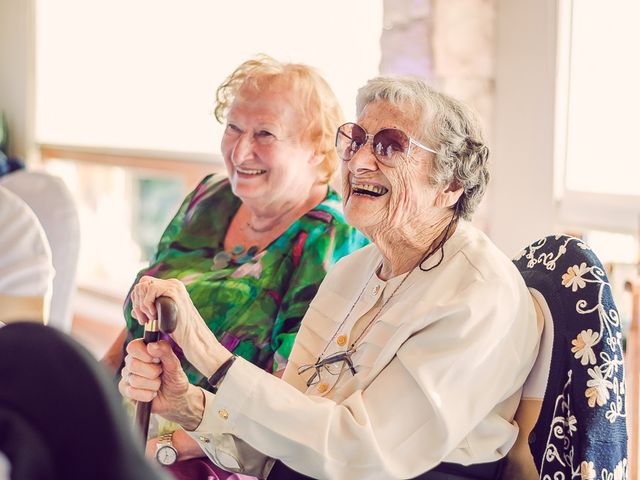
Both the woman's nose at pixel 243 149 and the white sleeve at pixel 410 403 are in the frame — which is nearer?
the white sleeve at pixel 410 403

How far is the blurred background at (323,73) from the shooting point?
276 centimetres

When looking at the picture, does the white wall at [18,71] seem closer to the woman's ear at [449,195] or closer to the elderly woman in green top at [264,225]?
the elderly woman in green top at [264,225]

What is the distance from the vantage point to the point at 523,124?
9.58ft

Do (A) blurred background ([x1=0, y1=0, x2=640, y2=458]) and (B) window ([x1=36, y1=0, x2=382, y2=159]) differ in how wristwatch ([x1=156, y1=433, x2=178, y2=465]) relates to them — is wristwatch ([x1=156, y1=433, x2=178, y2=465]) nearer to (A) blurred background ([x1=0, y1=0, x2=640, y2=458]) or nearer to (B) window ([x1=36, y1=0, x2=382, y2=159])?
(A) blurred background ([x1=0, y1=0, x2=640, y2=458])

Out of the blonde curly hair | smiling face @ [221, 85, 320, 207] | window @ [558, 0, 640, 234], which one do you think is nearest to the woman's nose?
smiling face @ [221, 85, 320, 207]

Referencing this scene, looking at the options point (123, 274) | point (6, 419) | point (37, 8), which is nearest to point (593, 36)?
point (6, 419)

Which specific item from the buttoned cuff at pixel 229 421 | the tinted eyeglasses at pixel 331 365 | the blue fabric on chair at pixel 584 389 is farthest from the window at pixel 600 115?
the buttoned cuff at pixel 229 421

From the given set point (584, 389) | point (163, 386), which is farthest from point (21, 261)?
point (584, 389)

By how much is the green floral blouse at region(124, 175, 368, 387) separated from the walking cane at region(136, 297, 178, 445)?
0.43m

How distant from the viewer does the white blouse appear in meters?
1.46

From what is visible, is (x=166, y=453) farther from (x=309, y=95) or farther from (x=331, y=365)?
(x=309, y=95)

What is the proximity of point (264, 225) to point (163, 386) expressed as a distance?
2.59 ft

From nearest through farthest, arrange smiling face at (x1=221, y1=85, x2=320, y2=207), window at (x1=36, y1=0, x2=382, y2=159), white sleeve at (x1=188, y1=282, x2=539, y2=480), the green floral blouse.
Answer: white sleeve at (x1=188, y1=282, x2=539, y2=480) < the green floral blouse < smiling face at (x1=221, y1=85, x2=320, y2=207) < window at (x1=36, y1=0, x2=382, y2=159)

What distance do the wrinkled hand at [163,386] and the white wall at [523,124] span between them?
1614 millimetres
